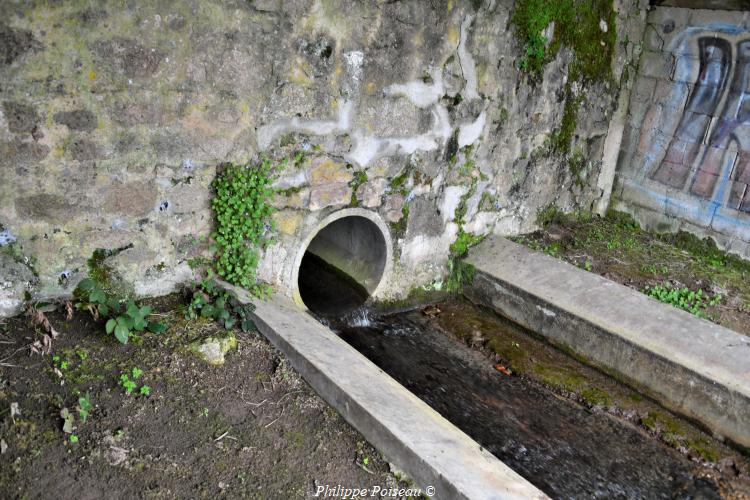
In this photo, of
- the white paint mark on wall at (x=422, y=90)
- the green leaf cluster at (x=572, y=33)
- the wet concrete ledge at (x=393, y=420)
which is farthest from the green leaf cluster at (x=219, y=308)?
the green leaf cluster at (x=572, y=33)

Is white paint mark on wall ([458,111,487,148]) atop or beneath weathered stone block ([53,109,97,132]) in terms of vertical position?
beneath

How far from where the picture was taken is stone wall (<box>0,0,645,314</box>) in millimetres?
3119

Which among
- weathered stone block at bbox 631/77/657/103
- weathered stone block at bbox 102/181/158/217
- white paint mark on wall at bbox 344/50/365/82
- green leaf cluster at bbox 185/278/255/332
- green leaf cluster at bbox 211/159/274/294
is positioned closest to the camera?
weathered stone block at bbox 102/181/158/217

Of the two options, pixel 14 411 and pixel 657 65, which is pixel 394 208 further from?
pixel 657 65

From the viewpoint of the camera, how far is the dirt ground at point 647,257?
4.70 metres

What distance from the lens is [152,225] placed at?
3.61 m

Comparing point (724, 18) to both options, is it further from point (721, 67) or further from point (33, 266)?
point (33, 266)

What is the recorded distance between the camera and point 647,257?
17.5 ft

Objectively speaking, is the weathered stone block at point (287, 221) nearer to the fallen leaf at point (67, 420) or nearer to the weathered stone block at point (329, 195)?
the weathered stone block at point (329, 195)

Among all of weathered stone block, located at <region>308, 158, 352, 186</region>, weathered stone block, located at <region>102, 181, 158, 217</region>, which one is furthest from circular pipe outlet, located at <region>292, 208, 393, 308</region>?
weathered stone block, located at <region>102, 181, 158, 217</region>

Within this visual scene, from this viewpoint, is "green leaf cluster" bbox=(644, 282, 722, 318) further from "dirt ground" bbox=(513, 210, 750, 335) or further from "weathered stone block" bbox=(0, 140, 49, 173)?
"weathered stone block" bbox=(0, 140, 49, 173)

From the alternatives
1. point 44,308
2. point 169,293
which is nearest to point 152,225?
point 169,293

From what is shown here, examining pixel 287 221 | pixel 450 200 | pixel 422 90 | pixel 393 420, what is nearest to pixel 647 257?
pixel 450 200

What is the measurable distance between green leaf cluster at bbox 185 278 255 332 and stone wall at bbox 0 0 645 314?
0.73ft
